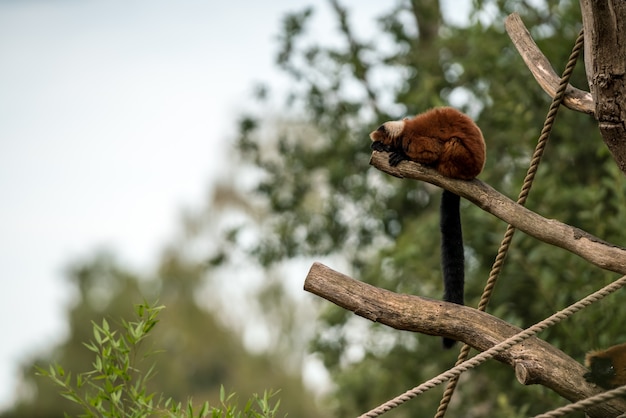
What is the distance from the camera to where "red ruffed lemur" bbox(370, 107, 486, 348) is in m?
3.39

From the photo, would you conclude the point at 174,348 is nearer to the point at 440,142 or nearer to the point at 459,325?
the point at 440,142

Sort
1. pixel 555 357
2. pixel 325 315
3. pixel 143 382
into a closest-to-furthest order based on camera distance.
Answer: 1. pixel 555 357
2. pixel 143 382
3. pixel 325 315

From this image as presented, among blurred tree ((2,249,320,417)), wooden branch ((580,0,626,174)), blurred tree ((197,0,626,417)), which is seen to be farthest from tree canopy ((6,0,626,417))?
blurred tree ((2,249,320,417))

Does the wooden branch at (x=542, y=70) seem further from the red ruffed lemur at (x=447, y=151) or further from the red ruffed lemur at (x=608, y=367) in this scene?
the red ruffed lemur at (x=608, y=367)

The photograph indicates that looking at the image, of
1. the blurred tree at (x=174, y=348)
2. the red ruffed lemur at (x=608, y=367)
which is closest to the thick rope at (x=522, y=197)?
the red ruffed lemur at (x=608, y=367)

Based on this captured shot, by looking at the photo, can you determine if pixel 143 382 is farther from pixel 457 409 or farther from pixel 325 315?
pixel 457 409

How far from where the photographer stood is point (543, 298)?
568 centimetres

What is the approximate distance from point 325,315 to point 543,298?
6.39 ft

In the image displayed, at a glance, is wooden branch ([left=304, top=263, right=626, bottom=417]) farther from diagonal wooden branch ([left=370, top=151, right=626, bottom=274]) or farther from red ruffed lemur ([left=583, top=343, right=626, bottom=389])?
diagonal wooden branch ([left=370, top=151, right=626, bottom=274])

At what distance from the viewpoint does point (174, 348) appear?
54.6 feet

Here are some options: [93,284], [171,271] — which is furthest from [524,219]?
[171,271]

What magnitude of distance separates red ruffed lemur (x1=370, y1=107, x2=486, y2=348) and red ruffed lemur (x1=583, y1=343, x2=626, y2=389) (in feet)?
2.12

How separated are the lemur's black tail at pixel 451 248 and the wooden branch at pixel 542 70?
67cm

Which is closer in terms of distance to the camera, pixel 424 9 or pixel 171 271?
pixel 424 9
